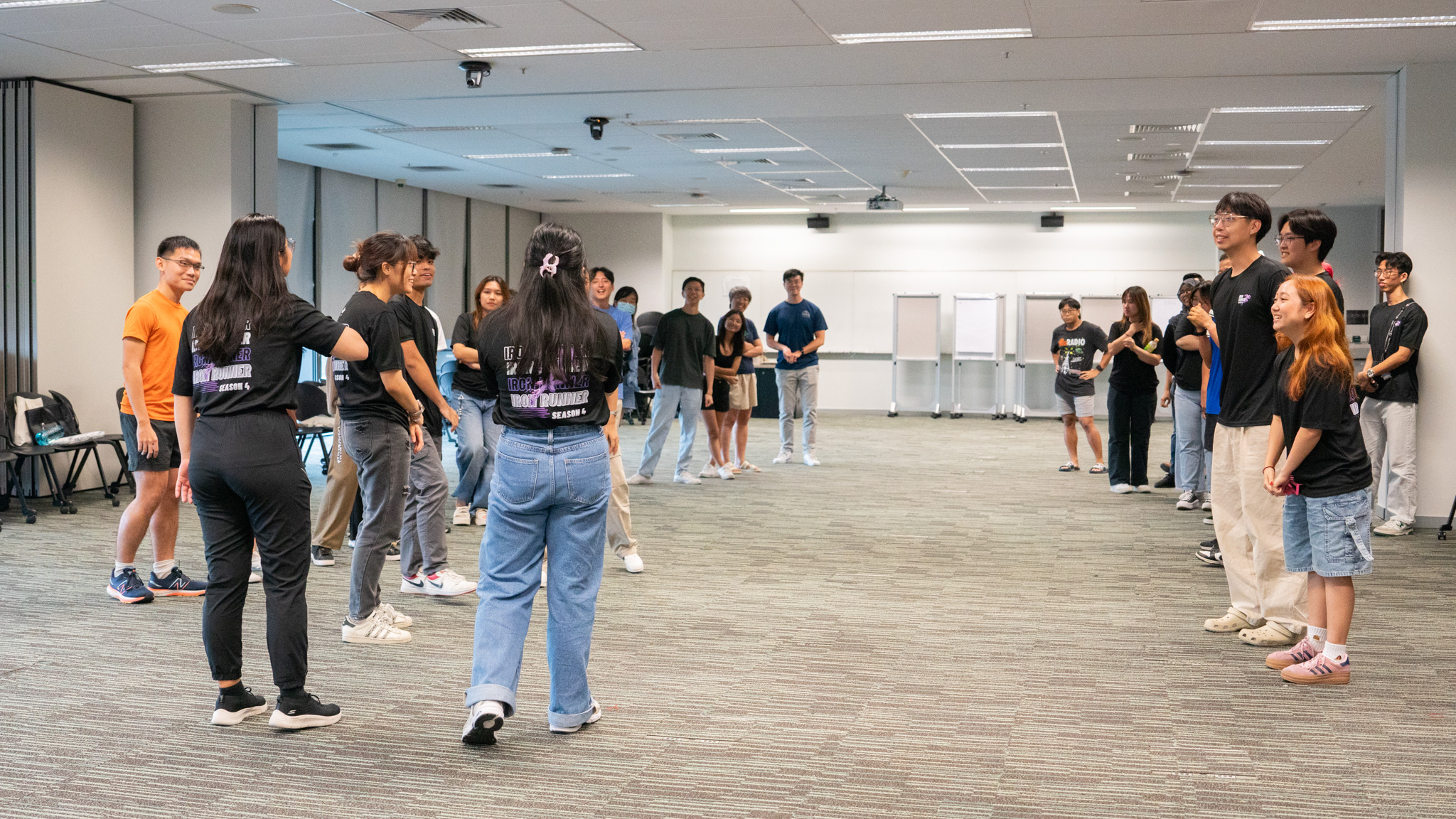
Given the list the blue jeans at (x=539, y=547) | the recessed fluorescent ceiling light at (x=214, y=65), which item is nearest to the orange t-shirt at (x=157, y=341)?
the blue jeans at (x=539, y=547)

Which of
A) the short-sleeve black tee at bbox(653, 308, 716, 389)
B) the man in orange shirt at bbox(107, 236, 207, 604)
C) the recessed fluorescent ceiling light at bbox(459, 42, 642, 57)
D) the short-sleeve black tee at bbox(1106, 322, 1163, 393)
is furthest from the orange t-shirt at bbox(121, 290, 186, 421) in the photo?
the short-sleeve black tee at bbox(1106, 322, 1163, 393)

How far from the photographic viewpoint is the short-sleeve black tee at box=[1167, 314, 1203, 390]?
24.4ft

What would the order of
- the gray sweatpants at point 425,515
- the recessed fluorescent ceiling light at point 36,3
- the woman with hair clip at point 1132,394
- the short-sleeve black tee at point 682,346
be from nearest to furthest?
the gray sweatpants at point 425,515 < the recessed fluorescent ceiling light at point 36,3 < the woman with hair clip at point 1132,394 < the short-sleeve black tee at point 682,346

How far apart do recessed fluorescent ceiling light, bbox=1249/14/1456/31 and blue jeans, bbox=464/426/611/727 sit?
5.09 metres

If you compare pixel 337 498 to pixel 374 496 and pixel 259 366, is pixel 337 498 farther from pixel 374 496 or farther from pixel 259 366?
pixel 259 366

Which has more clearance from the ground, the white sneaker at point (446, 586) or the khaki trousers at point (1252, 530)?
the khaki trousers at point (1252, 530)

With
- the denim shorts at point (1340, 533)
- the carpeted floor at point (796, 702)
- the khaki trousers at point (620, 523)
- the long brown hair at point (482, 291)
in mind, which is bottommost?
the carpeted floor at point (796, 702)

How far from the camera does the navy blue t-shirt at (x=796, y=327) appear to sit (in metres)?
10.5

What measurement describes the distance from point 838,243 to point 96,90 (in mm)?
11429

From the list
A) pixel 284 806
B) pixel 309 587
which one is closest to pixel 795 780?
pixel 284 806

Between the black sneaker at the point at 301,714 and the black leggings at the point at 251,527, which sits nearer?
the black leggings at the point at 251,527

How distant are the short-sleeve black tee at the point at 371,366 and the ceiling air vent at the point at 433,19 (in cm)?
250

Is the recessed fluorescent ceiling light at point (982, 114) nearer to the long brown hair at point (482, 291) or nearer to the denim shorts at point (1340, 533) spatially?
the long brown hair at point (482, 291)

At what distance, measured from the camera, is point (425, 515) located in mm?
5266
